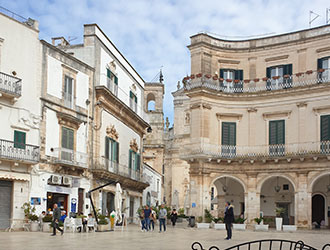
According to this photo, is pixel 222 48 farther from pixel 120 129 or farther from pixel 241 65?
pixel 120 129

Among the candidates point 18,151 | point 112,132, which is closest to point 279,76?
point 112,132

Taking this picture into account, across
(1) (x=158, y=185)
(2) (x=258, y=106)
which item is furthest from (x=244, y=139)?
(1) (x=158, y=185)

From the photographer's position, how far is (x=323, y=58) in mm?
33906

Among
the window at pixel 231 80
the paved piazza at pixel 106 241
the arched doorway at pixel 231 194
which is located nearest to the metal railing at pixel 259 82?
the window at pixel 231 80

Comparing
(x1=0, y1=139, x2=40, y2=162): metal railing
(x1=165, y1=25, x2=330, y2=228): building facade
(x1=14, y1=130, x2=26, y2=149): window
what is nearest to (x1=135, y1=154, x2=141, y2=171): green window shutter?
(x1=165, y1=25, x2=330, y2=228): building facade

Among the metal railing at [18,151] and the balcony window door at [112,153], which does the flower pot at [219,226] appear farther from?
the metal railing at [18,151]

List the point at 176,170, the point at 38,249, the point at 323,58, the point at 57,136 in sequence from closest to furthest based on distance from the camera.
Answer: the point at 38,249 → the point at 57,136 → the point at 323,58 → the point at 176,170

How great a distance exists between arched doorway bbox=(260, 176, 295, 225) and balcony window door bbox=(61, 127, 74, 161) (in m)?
14.7

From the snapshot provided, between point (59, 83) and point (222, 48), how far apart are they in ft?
46.6

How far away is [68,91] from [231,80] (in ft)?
42.4

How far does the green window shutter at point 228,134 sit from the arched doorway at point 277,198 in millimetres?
3767

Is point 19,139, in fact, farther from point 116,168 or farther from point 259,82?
point 259,82

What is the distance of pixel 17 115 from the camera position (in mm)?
24141

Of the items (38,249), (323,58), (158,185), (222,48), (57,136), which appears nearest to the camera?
(38,249)
